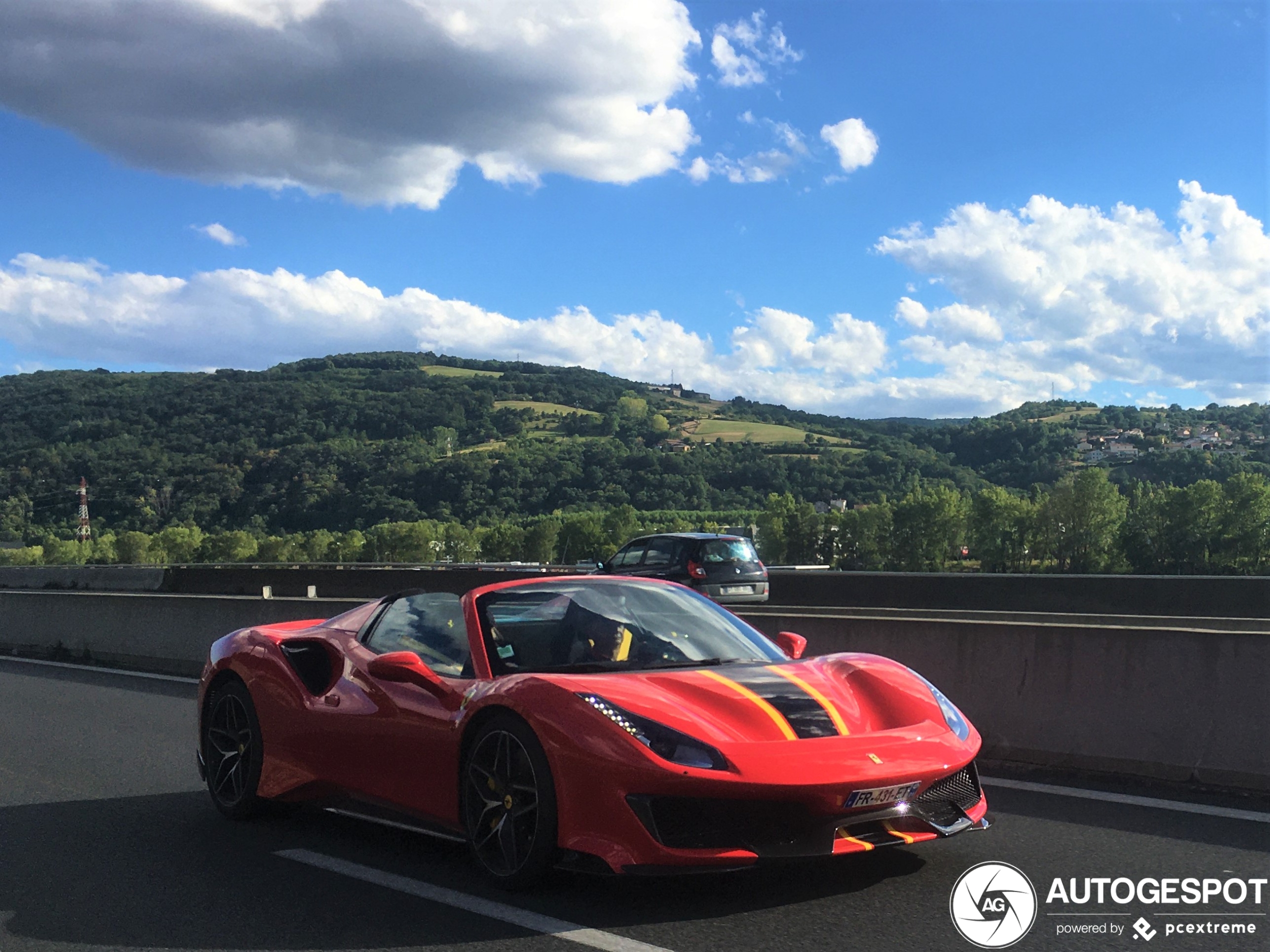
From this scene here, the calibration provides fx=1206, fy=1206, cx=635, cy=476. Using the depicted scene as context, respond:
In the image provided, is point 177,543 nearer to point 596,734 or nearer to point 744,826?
point 596,734

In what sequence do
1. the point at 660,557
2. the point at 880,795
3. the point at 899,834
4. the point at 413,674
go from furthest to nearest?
the point at 660,557 → the point at 413,674 → the point at 899,834 → the point at 880,795

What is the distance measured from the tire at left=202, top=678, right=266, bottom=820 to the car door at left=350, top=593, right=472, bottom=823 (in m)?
0.90

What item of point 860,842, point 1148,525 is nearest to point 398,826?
point 860,842

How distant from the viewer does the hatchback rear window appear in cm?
1884

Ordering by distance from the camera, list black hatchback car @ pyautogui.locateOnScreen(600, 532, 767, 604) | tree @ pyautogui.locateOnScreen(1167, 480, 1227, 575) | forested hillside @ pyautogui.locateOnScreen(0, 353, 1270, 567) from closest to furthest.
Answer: black hatchback car @ pyautogui.locateOnScreen(600, 532, 767, 604), tree @ pyautogui.locateOnScreen(1167, 480, 1227, 575), forested hillside @ pyautogui.locateOnScreen(0, 353, 1270, 567)

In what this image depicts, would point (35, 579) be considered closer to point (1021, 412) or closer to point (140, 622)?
point (140, 622)

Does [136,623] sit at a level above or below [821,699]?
below

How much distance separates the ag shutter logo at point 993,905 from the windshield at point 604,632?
1.26 meters

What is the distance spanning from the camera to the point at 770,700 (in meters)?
4.70

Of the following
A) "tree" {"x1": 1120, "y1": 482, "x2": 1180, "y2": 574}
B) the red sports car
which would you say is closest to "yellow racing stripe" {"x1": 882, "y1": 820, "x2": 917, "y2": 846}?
the red sports car

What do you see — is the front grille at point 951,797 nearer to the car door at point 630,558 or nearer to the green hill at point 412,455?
the car door at point 630,558

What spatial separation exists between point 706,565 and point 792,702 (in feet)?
46.0

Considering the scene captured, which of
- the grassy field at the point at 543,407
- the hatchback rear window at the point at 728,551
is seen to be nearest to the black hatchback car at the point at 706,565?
the hatchback rear window at the point at 728,551

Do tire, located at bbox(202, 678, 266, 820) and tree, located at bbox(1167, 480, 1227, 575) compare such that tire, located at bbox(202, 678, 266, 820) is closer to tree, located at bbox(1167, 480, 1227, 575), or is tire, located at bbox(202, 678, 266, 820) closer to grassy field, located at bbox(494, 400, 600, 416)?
tree, located at bbox(1167, 480, 1227, 575)
